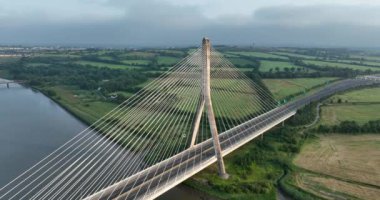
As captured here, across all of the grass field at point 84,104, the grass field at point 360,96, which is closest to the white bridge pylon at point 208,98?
the grass field at point 84,104

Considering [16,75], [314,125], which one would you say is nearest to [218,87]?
[314,125]

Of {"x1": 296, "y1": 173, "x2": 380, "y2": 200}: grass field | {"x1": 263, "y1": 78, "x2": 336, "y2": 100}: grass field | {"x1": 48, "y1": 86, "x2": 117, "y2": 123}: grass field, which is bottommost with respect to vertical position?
{"x1": 296, "y1": 173, "x2": 380, "y2": 200}: grass field

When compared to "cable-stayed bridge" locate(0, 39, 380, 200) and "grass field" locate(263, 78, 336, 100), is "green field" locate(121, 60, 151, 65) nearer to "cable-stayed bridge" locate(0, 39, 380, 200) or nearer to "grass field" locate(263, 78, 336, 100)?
"grass field" locate(263, 78, 336, 100)

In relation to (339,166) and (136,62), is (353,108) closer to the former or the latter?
(339,166)

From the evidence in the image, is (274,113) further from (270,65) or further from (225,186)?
(270,65)

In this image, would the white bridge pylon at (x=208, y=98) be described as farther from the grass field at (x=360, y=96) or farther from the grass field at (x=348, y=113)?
the grass field at (x=360, y=96)

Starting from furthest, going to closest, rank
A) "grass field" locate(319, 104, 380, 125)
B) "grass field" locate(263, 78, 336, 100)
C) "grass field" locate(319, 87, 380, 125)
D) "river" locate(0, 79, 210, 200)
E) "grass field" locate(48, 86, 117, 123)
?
"grass field" locate(263, 78, 336, 100) < "grass field" locate(48, 86, 117, 123) < "grass field" locate(319, 87, 380, 125) < "grass field" locate(319, 104, 380, 125) < "river" locate(0, 79, 210, 200)

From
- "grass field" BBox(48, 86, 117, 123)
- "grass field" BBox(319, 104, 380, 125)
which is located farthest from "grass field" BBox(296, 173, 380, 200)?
"grass field" BBox(48, 86, 117, 123)
